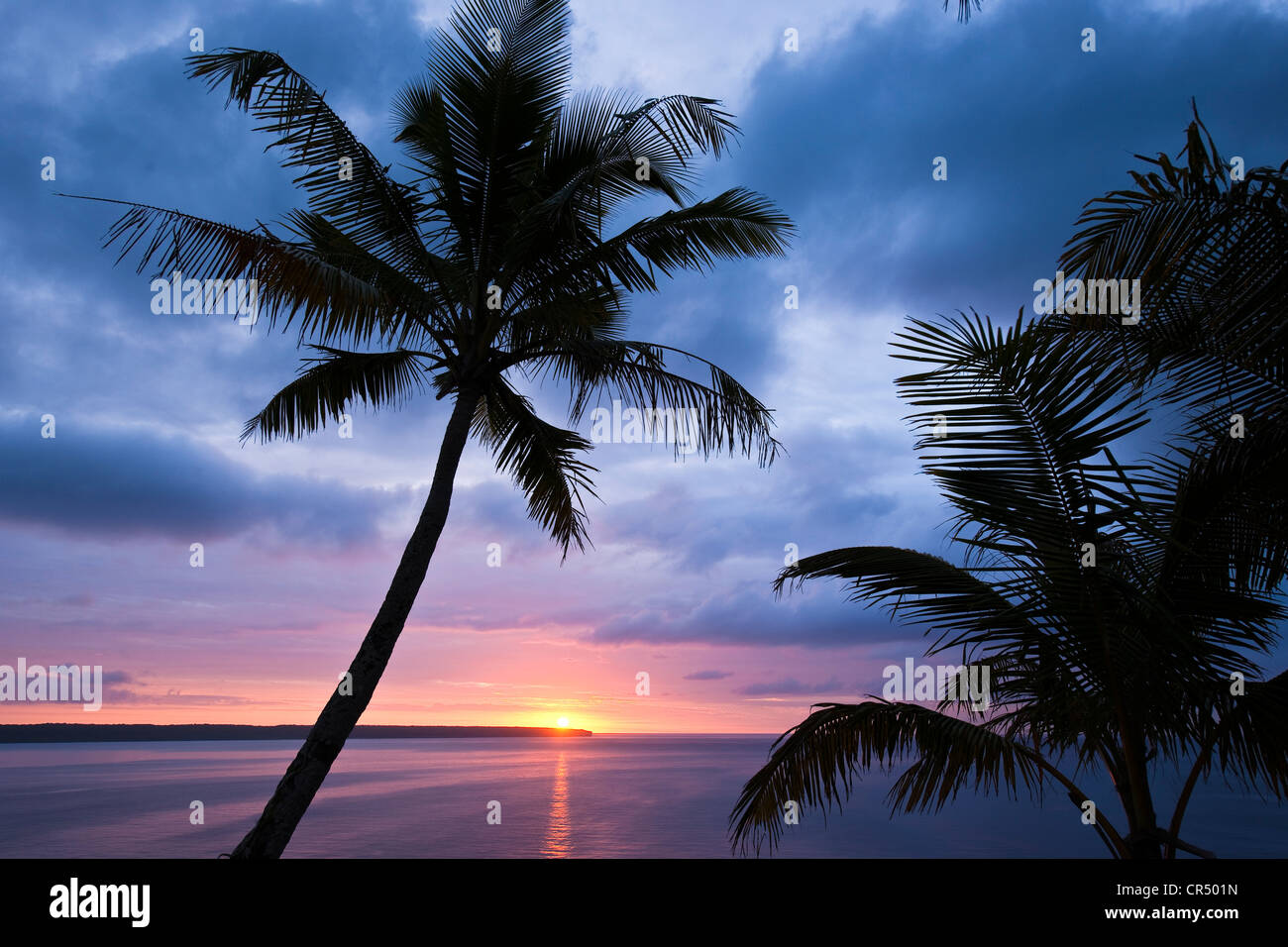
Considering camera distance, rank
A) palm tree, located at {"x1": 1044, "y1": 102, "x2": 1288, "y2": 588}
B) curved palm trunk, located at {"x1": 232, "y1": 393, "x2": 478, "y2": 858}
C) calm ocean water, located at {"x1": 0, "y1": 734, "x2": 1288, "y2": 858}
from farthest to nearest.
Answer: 1. calm ocean water, located at {"x1": 0, "y1": 734, "x2": 1288, "y2": 858}
2. curved palm trunk, located at {"x1": 232, "y1": 393, "x2": 478, "y2": 858}
3. palm tree, located at {"x1": 1044, "y1": 102, "x2": 1288, "y2": 588}

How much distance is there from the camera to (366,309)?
7.40 meters

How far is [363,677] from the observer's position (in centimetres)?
719

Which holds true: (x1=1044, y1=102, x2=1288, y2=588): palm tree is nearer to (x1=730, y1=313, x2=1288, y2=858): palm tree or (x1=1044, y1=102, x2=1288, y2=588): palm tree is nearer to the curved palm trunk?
(x1=730, y1=313, x2=1288, y2=858): palm tree

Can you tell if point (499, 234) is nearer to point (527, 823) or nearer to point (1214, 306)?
point (1214, 306)

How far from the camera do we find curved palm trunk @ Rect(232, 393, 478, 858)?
21.8 feet

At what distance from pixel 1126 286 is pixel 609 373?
18.3ft

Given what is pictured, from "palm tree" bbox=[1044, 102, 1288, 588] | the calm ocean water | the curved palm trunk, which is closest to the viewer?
"palm tree" bbox=[1044, 102, 1288, 588]

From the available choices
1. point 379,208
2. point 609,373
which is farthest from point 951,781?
point 379,208

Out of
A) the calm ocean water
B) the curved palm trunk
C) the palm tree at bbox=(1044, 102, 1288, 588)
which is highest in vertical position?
the palm tree at bbox=(1044, 102, 1288, 588)

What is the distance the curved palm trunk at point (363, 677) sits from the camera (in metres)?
6.66

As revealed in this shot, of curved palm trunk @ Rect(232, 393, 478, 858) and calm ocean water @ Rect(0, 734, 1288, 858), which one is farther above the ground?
curved palm trunk @ Rect(232, 393, 478, 858)

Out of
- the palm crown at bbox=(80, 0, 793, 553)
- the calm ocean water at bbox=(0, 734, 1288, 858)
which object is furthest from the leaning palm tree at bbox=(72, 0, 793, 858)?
the calm ocean water at bbox=(0, 734, 1288, 858)

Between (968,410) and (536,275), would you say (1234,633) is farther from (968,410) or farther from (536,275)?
(536,275)

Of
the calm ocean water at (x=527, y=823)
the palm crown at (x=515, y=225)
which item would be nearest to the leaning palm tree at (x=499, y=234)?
the palm crown at (x=515, y=225)
